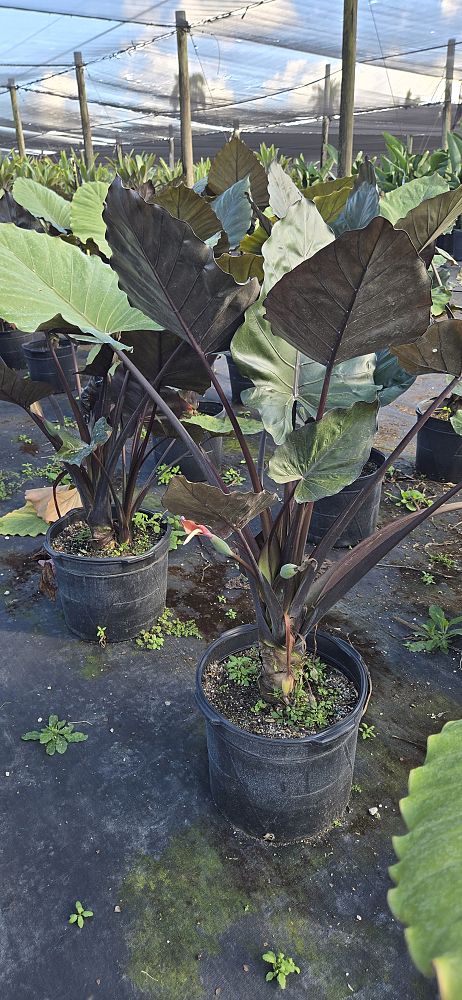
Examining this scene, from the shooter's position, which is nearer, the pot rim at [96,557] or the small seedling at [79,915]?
the small seedling at [79,915]

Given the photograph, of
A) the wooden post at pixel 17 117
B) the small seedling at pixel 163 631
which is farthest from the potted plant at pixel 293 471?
the wooden post at pixel 17 117

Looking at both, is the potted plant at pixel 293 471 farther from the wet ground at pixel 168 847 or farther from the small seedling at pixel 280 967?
the small seedling at pixel 280 967

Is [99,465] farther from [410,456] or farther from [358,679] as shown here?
[410,456]

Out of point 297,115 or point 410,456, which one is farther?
point 297,115

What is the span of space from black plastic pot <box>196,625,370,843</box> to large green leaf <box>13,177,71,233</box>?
162 cm

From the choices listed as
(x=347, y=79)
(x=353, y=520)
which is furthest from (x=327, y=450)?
(x=347, y=79)

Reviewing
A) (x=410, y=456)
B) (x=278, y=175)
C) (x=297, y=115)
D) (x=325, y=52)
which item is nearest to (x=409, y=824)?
(x=278, y=175)

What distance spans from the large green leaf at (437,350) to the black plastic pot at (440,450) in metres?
1.66

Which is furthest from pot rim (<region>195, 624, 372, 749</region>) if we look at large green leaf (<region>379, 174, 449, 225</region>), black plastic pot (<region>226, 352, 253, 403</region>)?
black plastic pot (<region>226, 352, 253, 403</region>)

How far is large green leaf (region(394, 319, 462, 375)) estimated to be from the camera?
100 centimetres

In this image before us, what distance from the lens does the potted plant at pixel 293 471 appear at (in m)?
0.87

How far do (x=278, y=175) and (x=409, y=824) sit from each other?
111 centimetres

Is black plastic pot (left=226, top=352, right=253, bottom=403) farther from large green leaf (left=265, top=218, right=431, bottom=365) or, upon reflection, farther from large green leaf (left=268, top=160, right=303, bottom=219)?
large green leaf (left=265, top=218, right=431, bottom=365)

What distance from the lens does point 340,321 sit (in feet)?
3.01
